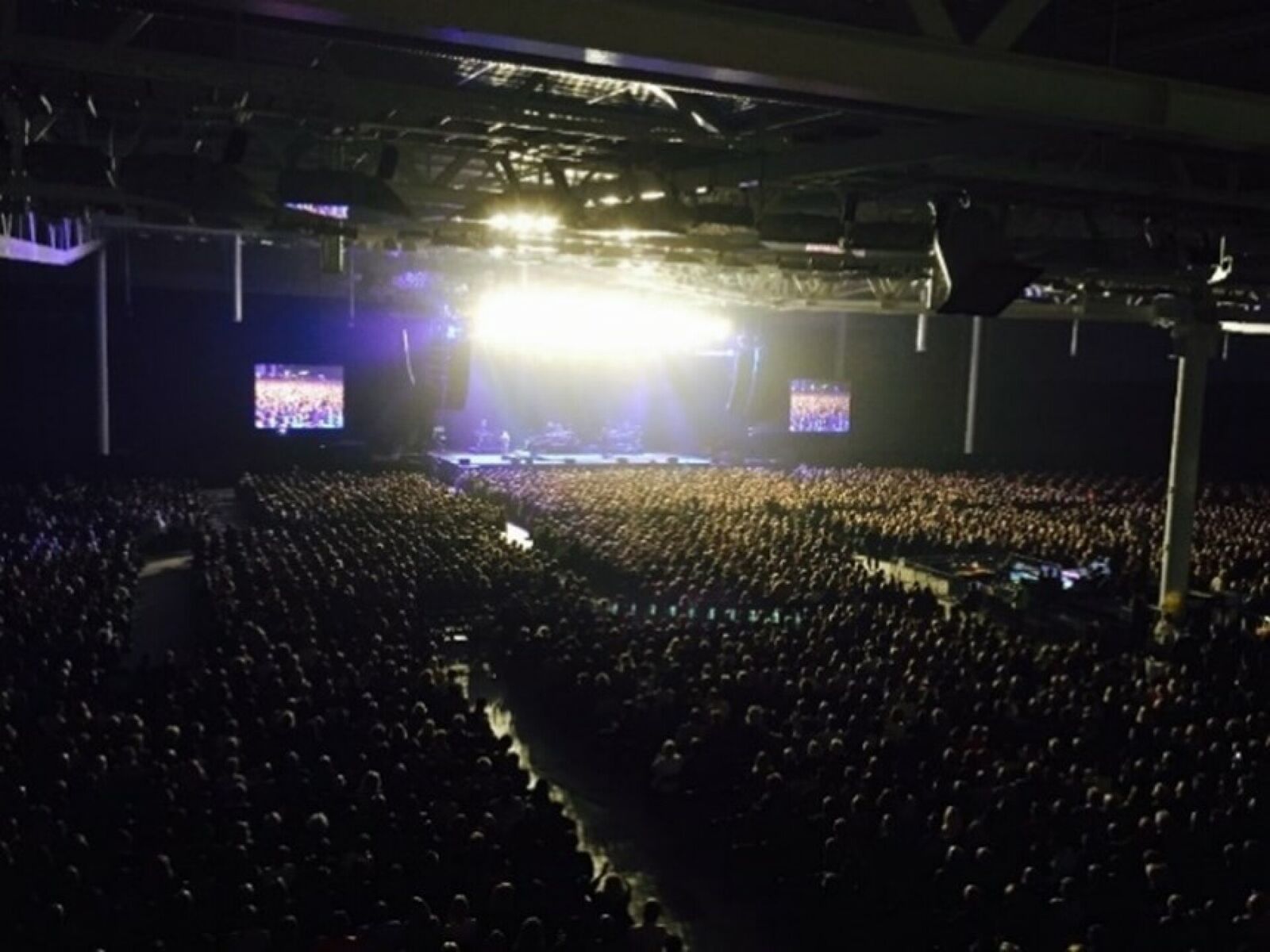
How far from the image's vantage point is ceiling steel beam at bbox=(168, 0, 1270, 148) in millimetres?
3355

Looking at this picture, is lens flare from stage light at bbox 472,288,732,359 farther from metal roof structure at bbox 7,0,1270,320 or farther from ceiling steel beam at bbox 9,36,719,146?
ceiling steel beam at bbox 9,36,719,146

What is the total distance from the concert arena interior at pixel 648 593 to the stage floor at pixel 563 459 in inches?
327

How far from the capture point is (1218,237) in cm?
1309

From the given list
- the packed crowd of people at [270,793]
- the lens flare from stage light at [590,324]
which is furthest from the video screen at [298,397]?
the packed crowd of people at [270,793]

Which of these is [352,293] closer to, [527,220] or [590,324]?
[590,324]

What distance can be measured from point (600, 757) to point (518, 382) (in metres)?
30.1

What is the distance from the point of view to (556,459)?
35062 mm

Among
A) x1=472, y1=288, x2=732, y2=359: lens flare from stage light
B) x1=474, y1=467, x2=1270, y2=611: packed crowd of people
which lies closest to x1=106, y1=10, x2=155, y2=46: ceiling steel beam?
x1=474, y1=467, x2=1270, y2=611: packed crowd of people

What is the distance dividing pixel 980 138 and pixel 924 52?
3293mm

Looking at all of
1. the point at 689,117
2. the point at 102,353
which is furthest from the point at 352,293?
the point at 689,117

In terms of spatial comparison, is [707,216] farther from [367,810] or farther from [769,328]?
[769,328]

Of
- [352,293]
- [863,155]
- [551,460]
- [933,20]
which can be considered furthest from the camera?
[551,460]

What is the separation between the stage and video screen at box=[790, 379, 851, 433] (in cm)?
369

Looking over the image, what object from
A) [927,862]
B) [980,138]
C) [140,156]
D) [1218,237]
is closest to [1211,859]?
[927,862]
